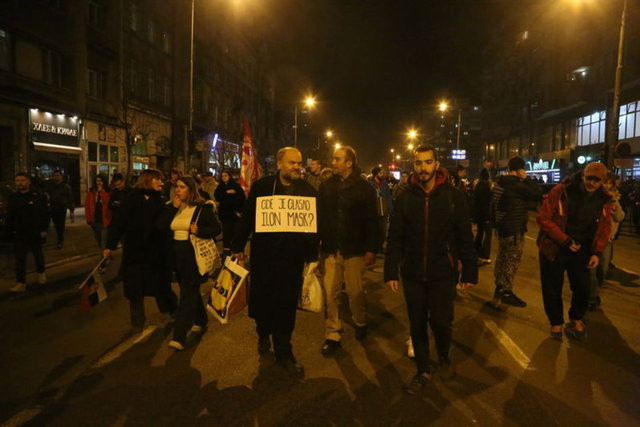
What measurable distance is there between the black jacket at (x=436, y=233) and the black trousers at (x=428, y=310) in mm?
80

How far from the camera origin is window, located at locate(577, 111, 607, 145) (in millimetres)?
37938

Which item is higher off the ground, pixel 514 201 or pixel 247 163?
pixel 247 163

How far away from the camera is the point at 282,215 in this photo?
174 inches

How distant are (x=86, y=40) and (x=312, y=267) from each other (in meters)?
23.2

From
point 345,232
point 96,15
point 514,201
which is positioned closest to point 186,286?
point 345,232

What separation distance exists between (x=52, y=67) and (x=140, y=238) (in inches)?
773

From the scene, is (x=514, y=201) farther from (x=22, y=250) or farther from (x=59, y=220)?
(x=59, y=220)

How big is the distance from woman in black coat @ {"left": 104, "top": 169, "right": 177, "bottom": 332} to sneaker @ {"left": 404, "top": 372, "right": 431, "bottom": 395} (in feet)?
9.98

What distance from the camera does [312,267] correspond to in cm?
467

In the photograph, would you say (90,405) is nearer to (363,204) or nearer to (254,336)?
(254,336)

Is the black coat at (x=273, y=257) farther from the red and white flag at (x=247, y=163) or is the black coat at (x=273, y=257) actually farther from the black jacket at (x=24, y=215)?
the red and white flag at (x=247, y=163)

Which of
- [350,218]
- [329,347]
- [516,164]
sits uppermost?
[516,164]

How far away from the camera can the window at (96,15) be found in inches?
Result: 937

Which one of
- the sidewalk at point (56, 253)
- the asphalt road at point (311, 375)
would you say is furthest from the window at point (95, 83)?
the asphalt road at point (311, 375)
